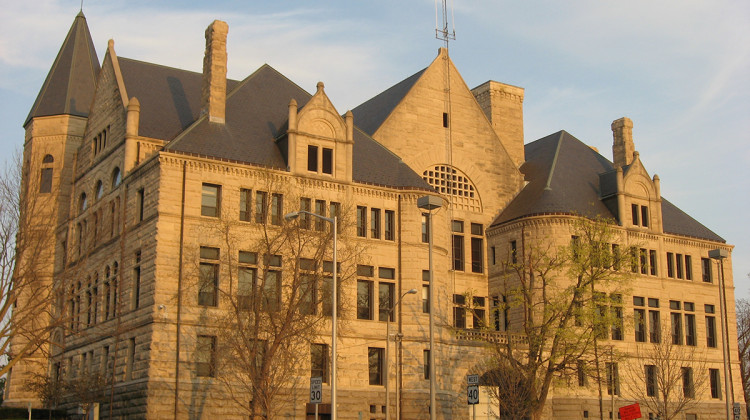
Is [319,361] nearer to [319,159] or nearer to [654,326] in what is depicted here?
[319,159]

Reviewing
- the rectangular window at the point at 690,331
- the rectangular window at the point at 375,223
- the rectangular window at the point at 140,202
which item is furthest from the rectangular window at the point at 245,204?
the rectangular window at the point at 690,331

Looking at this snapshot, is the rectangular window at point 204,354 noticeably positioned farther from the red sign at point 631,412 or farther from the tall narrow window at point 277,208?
the red sign at point 631,412

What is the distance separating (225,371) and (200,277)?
4542 mm

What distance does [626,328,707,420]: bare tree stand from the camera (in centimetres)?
5638

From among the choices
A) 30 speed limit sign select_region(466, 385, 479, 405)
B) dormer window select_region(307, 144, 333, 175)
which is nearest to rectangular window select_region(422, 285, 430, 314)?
dormer window select_region(307, 144, 333, 175)

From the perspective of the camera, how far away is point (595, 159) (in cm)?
6462

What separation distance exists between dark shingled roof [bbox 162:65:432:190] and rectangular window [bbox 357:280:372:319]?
562 centimetres

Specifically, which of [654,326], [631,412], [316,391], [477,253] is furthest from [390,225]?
[654,326]

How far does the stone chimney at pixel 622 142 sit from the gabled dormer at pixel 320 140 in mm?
22500

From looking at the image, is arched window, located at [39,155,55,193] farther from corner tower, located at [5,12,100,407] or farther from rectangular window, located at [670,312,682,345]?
rectangular window, located at [670,312,682,345]

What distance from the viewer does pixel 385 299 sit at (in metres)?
49.6

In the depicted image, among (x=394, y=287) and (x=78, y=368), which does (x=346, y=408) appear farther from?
(x=78, y=368)

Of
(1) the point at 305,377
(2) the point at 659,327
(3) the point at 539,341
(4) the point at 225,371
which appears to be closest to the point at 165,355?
(4) the point at 225,371

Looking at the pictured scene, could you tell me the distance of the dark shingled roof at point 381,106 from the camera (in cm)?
5859
